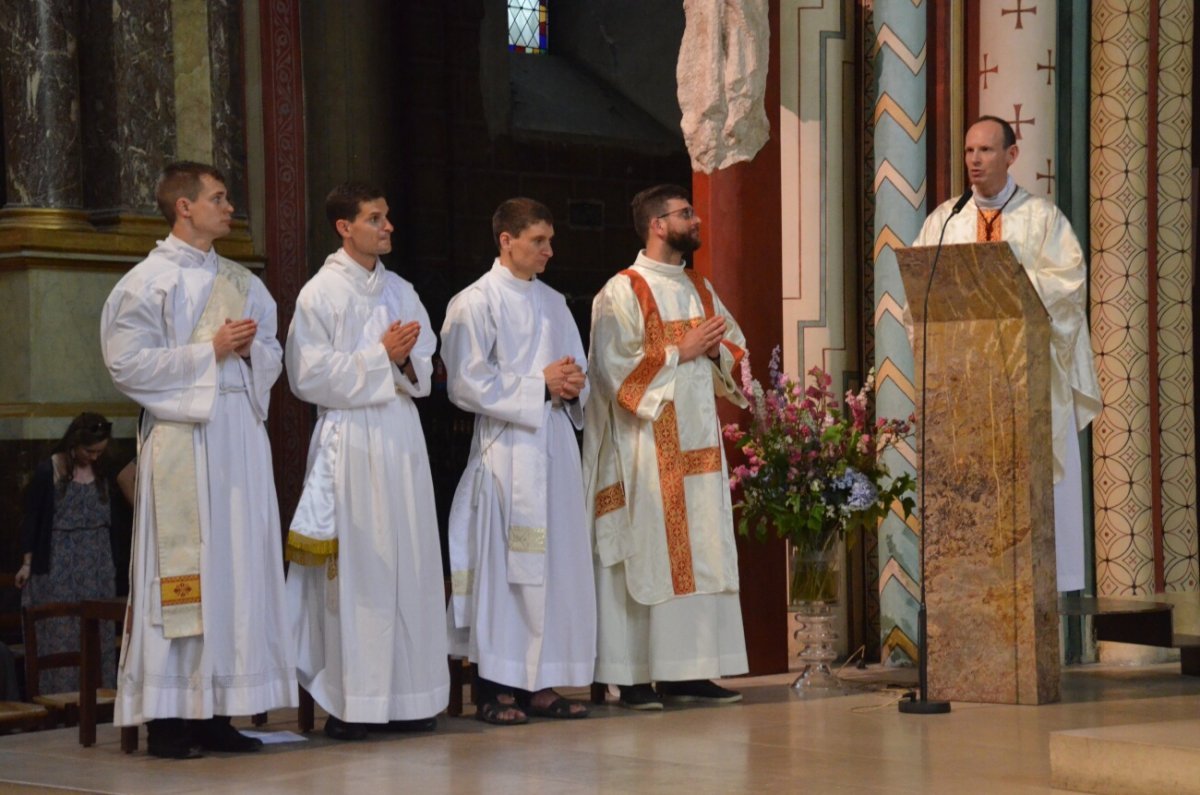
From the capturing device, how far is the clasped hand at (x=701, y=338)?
729 cm

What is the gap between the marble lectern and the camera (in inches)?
264

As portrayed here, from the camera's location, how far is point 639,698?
720 cm

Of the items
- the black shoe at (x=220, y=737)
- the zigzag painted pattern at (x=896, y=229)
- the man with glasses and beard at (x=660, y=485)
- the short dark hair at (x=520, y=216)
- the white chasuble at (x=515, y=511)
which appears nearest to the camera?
the black shoe at (x=220, y=737)

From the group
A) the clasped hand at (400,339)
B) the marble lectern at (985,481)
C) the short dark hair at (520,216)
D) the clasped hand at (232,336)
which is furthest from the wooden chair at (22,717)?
→ the marble lectern at (985,481)

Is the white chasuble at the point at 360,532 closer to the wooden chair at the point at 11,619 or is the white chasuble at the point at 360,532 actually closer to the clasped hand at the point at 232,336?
the clasped hand at the point at 232,336

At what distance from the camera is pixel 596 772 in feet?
18.5

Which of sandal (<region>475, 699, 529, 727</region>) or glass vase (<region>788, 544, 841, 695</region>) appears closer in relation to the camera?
sandal (<region>475, 699, 529, 727</region>)

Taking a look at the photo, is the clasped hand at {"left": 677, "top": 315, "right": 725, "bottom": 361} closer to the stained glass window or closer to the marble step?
the marble step

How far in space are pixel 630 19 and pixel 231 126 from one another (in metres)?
4.05

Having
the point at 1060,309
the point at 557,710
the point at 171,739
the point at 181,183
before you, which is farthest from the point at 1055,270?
the point at 171,739

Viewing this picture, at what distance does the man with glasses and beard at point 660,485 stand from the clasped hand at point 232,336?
1500 mm

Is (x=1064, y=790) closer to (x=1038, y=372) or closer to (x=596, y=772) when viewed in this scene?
(x=596, y=772)

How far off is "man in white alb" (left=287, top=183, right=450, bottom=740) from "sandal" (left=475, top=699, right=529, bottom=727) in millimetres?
210

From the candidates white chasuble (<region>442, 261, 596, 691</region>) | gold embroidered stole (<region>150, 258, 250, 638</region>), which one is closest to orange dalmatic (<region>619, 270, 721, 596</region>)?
white chasuble (<region>442, 261, 596, 691</region>)
